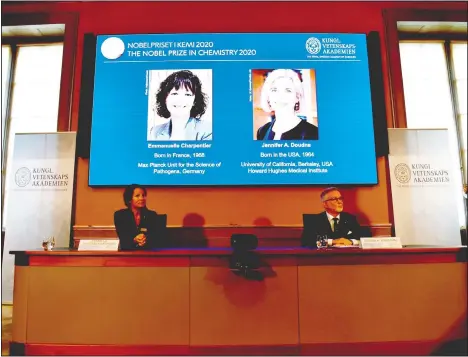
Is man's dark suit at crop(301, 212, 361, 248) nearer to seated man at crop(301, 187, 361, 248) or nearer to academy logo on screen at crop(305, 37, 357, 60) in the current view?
seated man at crop(301, 187, 361, 248)

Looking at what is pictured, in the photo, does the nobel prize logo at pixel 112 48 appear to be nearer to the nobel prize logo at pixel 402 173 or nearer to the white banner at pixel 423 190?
the white banner at pixel 423 190

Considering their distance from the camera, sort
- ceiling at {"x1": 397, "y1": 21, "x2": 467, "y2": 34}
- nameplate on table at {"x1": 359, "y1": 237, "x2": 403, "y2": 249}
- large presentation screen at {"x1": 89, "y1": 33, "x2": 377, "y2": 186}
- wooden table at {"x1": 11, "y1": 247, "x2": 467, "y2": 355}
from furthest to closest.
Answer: ceiling at {"x1": 397, "y1": 21, "x2": 467, "y2": 34} → large presentation screen at {"x1": 89, "y1": 33, "x2": 377, "y2": 186} → nameplate on table at {"x1": 359, "y1": 237, "x2": 403, "y2": 249} → wooden table at {"x1": 11, "y1": 247, "x2": 467, "y2": 355}

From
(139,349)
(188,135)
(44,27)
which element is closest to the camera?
(139,349)

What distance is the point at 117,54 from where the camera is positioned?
12.5 feet

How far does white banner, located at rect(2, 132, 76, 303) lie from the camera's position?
371 cm

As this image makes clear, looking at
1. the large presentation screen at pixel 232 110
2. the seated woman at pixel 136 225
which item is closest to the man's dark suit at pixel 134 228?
the seated woman at pixel 136 225

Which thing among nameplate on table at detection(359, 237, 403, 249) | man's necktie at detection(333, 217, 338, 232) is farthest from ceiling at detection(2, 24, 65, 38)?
nameplate on table at detection(359, 237, 403, 249)

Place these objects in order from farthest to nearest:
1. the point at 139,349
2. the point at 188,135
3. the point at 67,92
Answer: the point at 67,92 → the point at 188,135 → the point at 139,349

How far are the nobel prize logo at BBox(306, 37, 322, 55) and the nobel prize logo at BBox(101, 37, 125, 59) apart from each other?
2.02 metres

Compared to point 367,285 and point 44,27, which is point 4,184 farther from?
point 367,285

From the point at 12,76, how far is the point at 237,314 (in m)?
4.41

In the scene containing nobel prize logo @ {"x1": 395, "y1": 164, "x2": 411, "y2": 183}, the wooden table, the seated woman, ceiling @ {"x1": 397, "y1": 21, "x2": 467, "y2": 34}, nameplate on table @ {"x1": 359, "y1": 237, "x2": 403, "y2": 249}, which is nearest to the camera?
the wooden table

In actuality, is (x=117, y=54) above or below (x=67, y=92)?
above

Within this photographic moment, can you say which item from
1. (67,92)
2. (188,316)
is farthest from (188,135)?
(188,316)
